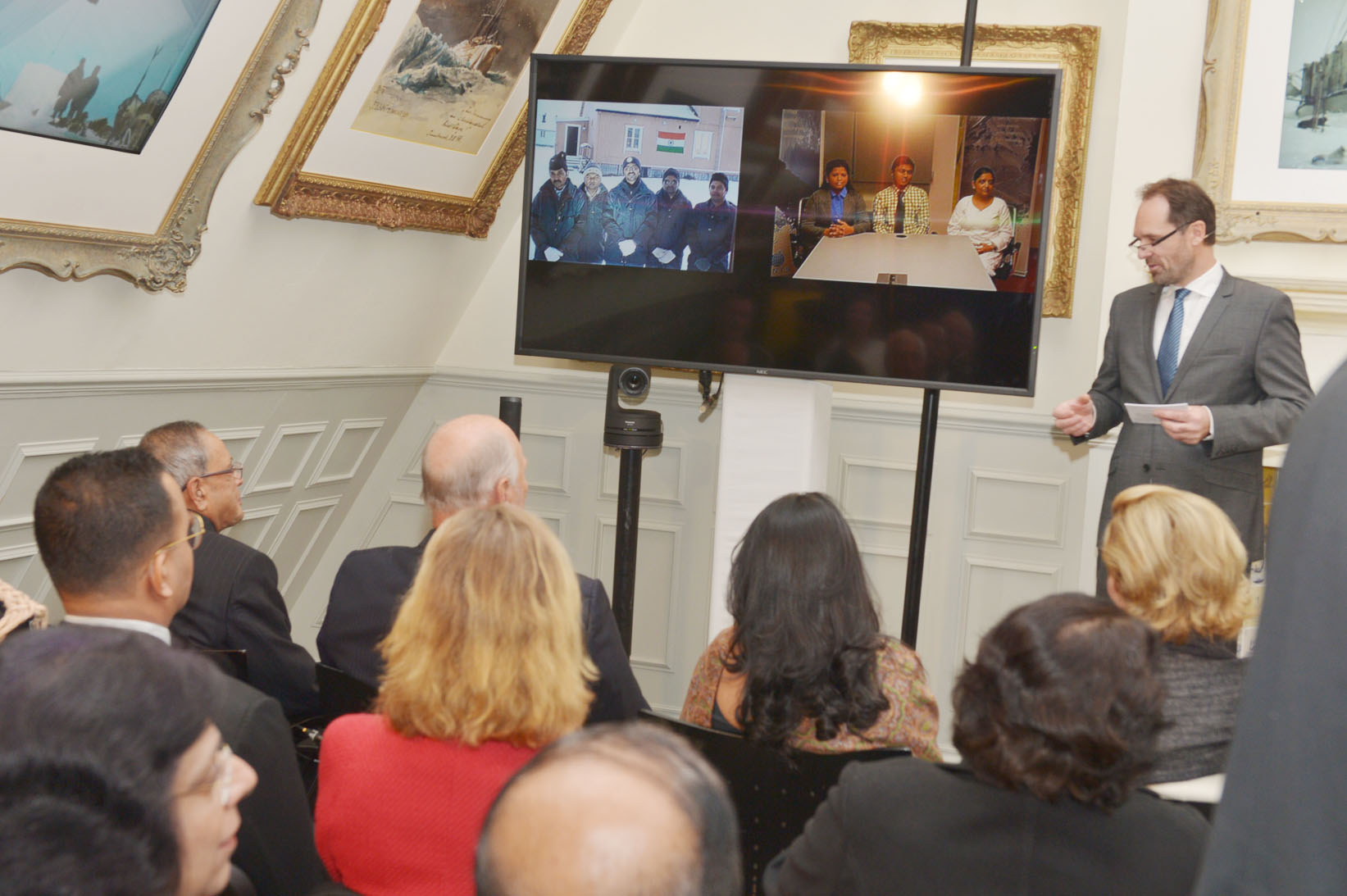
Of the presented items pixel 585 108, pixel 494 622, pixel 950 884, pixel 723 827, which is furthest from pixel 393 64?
pixel 723 827

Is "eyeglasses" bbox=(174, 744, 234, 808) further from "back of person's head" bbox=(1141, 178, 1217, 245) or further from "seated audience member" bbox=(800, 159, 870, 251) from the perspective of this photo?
"back of person's head" bbox=(1141, 178, 1217, 245)

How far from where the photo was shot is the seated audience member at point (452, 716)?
168cm

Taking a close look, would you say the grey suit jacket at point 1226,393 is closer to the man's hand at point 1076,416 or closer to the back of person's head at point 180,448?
the man's hand at point 1076,416

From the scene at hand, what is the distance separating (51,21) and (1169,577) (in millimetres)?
2600

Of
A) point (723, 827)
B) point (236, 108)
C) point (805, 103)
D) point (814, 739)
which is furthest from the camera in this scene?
point (805, 103)

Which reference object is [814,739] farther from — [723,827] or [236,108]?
[236,108]

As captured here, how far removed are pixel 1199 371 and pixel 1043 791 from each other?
95.3 inches

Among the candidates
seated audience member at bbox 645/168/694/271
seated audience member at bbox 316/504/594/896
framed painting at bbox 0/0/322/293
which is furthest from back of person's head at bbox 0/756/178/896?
seated audience member at bbox 645/168/694/271

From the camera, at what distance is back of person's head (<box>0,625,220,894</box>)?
3.05ft

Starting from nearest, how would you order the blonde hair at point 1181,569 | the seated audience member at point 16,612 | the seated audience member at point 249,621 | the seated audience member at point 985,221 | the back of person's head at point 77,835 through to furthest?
the back of person's head at point 77,835
the seated audience member at point 16,612
the blonde hair at point 1181,569
the seated audience member at point 249,621
the seated audience member at point 985,221

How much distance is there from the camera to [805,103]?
12.3ft

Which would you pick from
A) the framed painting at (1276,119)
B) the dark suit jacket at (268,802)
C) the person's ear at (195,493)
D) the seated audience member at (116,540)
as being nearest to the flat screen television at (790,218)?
the framed painting at (1276,119)

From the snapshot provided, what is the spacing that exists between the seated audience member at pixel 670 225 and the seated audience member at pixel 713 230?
24mm

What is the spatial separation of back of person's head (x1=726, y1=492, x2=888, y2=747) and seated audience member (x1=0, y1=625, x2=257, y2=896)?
1.19 metres
